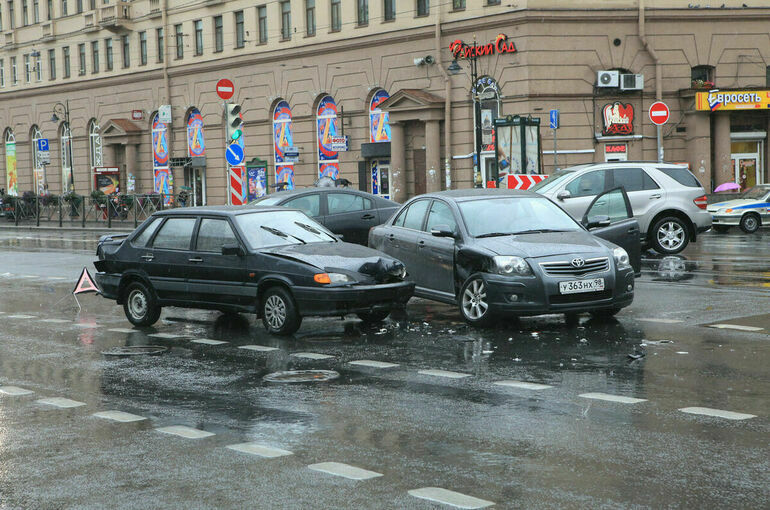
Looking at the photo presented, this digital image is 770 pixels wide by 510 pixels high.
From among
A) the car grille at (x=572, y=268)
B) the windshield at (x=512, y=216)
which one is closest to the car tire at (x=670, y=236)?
the windshield at (x=512, y=216)

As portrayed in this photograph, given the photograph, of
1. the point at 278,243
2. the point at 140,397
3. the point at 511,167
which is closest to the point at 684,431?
the point at 140,397

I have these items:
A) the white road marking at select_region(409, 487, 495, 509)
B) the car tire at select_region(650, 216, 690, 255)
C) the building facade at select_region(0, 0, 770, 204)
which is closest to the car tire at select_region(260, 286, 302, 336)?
the white road marking at select_region(409, 487, 495, 509)

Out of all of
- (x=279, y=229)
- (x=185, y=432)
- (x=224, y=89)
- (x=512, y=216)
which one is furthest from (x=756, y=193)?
(x=185, y=432)

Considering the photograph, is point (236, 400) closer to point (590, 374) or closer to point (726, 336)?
point (590, 374)

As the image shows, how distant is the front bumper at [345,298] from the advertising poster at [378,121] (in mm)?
30836

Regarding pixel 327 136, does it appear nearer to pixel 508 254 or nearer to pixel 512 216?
pixel 512 216

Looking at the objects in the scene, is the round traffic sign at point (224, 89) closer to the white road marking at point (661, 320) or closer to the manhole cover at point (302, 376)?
the white road marking at point (661, 320)

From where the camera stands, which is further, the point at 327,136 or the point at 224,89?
the point at 327,136

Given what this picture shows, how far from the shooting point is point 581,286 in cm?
1154

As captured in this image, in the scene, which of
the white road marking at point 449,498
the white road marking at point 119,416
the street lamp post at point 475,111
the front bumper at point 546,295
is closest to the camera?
the white road marking at point 449,498

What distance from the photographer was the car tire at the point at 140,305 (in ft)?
43.7

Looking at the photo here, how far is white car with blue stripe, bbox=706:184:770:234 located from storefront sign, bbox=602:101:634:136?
7.73m

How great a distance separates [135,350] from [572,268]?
15.3ft

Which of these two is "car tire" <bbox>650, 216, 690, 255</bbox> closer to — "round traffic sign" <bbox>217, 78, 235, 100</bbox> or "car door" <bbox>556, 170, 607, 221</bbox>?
"car door" <bbox>556, 170, 607, 221</bbox>
